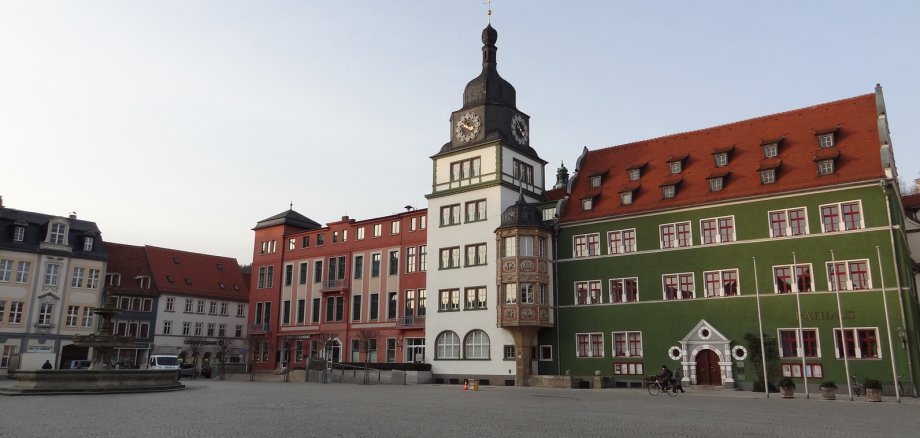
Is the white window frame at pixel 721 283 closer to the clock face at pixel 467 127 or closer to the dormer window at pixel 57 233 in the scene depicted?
the clock face at pixel 467 127

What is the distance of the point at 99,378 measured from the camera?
30.2 metres

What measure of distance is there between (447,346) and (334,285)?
14.9 meters

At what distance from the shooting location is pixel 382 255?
57.2m

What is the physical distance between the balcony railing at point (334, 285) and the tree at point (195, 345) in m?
15.2

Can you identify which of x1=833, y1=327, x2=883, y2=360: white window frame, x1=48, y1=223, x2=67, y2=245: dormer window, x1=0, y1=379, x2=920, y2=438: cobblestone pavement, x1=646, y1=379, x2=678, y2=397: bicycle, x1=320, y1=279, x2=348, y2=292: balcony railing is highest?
x1=48, y1=223, x2=67, y2=245: dormer window

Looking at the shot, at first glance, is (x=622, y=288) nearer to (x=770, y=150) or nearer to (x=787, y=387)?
(x=770, y=150)

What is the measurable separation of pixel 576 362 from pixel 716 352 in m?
8.92

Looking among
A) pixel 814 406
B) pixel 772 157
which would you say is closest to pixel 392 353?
pixel 772 157

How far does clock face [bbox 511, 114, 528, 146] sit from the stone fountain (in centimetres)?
2848

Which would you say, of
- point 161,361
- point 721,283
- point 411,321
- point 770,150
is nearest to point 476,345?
point 411,321

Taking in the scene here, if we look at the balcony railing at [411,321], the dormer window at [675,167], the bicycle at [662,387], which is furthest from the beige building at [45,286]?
the dormer window at [675,167]

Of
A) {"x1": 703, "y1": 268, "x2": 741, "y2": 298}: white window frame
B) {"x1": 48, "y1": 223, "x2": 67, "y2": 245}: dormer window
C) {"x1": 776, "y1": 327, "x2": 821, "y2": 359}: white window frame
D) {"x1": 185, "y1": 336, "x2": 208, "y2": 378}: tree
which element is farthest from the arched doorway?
{"x1": 48, "y1": 223, "x2": 67, "y2": 245}: dormer window

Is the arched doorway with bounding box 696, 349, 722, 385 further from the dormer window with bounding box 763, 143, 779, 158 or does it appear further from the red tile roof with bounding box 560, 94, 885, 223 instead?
the dormer window with bounding box 763, 143, 779, 158

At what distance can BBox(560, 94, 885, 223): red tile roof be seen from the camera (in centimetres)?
3772
